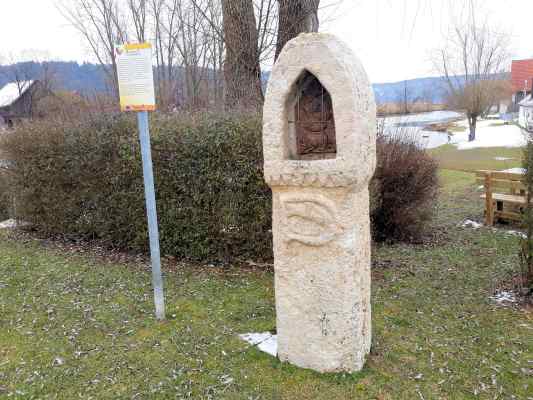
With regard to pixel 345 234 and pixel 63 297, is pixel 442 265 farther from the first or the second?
pixel 63 297

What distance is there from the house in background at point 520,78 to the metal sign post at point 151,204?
39.8 m

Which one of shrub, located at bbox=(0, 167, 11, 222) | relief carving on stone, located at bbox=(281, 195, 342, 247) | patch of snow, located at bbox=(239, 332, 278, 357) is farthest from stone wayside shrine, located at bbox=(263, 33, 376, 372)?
shrub, located at bbox=(0, 167, 11, 222)

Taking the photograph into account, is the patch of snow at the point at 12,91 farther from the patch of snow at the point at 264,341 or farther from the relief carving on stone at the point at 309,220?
the relief carving on stone at the point at 309,220

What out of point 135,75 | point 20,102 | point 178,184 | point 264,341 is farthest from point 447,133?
point 135,75

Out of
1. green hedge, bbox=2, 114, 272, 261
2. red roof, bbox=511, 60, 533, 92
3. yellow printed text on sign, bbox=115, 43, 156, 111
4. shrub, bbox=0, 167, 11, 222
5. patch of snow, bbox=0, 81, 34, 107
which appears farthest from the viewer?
red roof, bbox=511, 60, 533, 92

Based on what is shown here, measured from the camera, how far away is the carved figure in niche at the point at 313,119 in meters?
3.28

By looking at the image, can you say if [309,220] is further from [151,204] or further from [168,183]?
[168,183]

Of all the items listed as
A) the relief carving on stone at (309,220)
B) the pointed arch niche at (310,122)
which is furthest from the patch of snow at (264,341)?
the pointed arch niche at (310,122)

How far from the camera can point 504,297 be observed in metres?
4.96

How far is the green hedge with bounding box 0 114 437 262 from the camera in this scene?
5.91m

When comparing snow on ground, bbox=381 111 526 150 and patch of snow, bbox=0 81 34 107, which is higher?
patch of snow, bbox=0 81 34 107

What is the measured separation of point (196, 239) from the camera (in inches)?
247

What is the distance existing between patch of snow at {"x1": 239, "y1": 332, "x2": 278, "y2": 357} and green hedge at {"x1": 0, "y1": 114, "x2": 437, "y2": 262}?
201 cm

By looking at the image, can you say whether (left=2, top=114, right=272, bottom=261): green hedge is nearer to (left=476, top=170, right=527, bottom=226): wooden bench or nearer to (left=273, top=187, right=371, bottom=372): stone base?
(left=273, top=187, right=371, bottom=372): stone base
